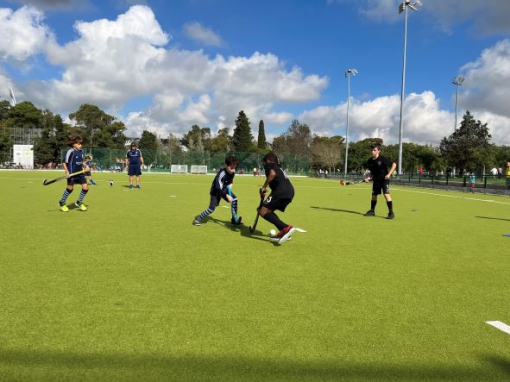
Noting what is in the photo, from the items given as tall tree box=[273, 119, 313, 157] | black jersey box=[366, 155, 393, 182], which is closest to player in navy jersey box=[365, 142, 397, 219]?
black jersey box=[366, 155, 393, 182]

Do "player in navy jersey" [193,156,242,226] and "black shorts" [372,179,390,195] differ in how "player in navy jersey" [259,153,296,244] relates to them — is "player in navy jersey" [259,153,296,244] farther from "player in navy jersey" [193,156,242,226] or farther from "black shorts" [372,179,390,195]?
"black shorts" [372,179,390,195]

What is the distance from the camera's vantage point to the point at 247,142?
97750 mm

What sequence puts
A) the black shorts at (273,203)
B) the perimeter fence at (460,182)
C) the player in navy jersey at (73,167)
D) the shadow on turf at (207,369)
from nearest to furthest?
the shadow on turf at (207,369), the black shorts at (273,203), the player in navy jersey at (73,167), the perimeter fence at (460,182)

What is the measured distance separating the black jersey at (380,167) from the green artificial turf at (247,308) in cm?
370

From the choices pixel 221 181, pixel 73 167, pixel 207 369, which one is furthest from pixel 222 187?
pixel 207 369

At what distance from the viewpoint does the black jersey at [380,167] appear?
10539 mm

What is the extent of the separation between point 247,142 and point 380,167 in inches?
3469

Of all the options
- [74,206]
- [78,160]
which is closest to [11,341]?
[78,160]

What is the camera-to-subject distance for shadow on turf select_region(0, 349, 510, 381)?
97.8 inches

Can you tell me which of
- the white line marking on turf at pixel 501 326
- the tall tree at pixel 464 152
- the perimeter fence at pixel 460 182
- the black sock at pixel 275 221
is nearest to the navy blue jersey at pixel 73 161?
the black sock at pixel 275 221

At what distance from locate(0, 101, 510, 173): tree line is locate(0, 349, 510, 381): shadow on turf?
53.1m

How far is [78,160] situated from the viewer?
10.3m

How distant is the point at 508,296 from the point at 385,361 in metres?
2.27

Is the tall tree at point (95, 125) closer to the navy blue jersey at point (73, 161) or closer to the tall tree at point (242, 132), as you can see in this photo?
the tall tree at point (242, 132)
